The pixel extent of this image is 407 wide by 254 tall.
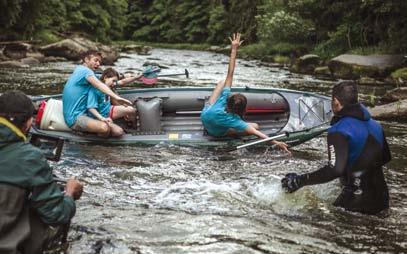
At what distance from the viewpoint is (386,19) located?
21672 millimetres

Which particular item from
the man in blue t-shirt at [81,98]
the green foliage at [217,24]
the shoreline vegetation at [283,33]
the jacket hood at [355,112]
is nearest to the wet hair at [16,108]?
the jacket hood at [355,112]

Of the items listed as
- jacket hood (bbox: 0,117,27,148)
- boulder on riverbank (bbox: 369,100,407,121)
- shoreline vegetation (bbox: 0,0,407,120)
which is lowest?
boulder on riverbank (bbox: 369,100,407,121)

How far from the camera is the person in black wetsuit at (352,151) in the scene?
430 cm

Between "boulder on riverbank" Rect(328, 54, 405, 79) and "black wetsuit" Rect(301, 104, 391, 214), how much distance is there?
14174 mm

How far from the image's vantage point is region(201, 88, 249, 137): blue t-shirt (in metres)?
7.06

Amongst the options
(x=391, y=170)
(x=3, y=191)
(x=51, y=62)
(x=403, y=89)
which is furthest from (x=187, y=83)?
(x=3, y=191)

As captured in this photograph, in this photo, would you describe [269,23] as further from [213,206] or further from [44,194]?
[44,194]

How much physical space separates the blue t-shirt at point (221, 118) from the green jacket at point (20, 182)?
410cm

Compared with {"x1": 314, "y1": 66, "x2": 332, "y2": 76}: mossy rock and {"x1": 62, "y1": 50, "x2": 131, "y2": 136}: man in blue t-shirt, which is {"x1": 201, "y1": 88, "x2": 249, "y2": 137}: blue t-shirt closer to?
{"x1": 62, "y1": 50, "x2": 131, "y2": 136}: man in blue t-shirt

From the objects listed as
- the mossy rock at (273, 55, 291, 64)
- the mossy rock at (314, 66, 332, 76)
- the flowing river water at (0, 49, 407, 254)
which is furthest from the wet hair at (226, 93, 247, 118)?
the mossy rock at (273, 55, 291, 64)

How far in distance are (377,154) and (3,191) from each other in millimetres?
2840

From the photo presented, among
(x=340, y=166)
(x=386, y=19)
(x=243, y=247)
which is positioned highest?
(x=386, y=19)

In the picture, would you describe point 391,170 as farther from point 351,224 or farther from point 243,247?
point 243,247

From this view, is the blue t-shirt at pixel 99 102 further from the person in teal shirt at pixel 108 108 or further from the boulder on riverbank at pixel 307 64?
the boulder on riverbank at pixel 307 64
